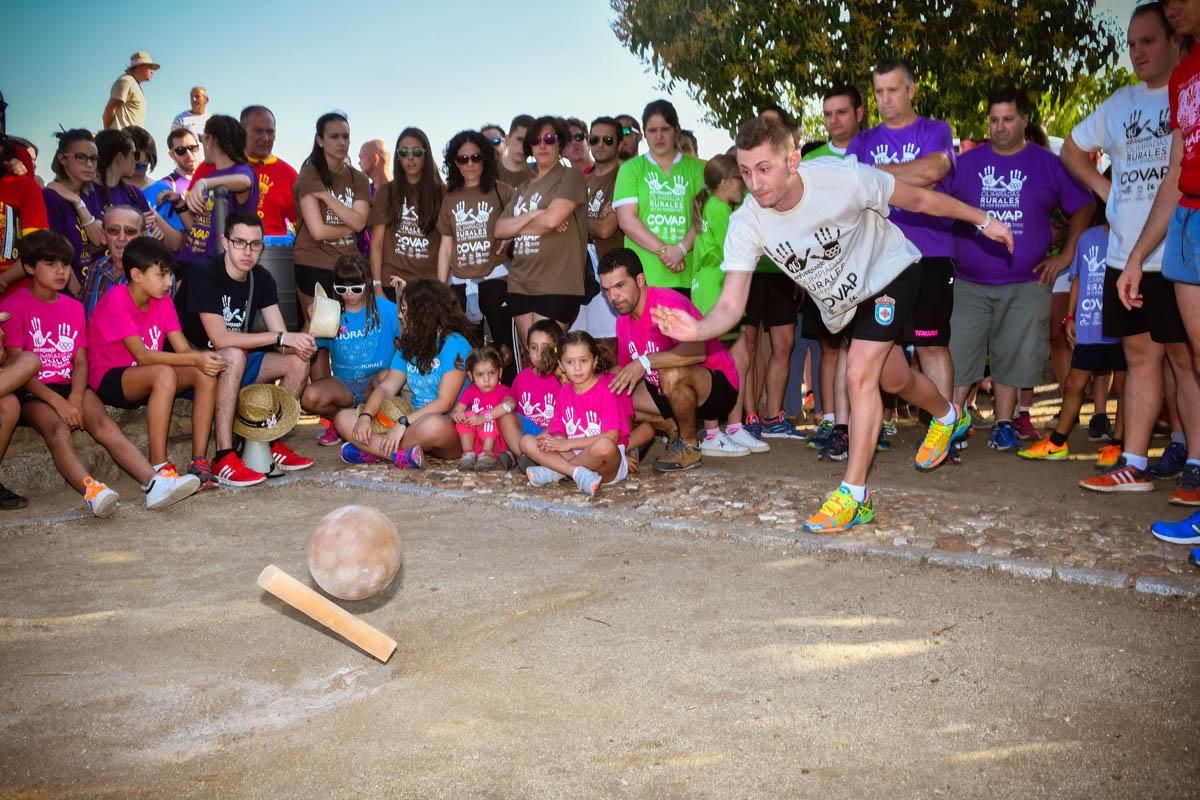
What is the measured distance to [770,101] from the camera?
47.9 ft

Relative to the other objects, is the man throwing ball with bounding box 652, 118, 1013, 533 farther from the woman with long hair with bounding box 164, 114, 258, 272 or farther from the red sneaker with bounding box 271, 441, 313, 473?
the woman with long hair with bounding box 164, 114, 258, 272

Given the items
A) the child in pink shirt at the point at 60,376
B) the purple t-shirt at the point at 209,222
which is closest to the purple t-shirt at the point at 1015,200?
the purple t-shirt at the point at 209,222

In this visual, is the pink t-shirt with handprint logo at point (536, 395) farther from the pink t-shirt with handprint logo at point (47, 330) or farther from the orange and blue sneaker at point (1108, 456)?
the orange and blue sneaker at point (1108, 456)

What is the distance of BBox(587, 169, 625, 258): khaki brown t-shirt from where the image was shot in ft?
28.3

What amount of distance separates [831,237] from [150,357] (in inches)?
176

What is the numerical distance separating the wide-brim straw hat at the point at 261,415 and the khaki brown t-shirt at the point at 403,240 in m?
1.64

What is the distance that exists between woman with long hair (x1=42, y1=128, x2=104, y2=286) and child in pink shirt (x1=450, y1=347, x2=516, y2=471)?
9.45 ft

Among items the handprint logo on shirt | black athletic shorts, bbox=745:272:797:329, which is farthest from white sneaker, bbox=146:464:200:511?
the handprint logo on shirt

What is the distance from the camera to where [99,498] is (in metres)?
6.27

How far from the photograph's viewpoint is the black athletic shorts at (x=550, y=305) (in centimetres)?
813

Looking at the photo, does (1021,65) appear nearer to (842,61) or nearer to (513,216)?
(842,61)

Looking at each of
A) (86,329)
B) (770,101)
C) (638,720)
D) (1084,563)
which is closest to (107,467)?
(86,329)

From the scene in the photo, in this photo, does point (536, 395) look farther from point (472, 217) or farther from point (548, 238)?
point (472, 217)

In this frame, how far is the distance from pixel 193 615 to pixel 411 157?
476cm
